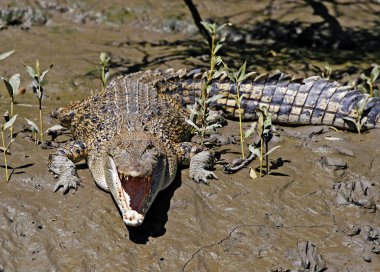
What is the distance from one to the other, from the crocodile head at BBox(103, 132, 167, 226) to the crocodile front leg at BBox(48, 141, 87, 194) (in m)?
0.31

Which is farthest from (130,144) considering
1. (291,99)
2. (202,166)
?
(291,99)

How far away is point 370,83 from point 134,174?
3.65 m

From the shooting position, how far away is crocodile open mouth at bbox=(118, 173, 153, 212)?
4.79 metres

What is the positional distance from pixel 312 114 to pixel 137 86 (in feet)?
6.64

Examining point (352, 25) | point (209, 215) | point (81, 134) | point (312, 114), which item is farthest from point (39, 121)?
point (352, 25)

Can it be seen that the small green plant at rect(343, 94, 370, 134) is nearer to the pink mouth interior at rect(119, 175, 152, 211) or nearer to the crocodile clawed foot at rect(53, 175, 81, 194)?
the pink mouth interior at rect(119, 175, 152, 211)

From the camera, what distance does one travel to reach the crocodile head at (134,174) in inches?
185

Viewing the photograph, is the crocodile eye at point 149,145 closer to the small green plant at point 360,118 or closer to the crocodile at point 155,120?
the crocodile at point 155,120

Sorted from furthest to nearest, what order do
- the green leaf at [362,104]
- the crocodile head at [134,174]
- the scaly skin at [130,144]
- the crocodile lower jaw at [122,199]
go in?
1. the green leaf at [362,104]
2. the scaly skin at [130,144]
3. the crocodile head at [134,174]
4. the crocodile lower jaw at [122,199]

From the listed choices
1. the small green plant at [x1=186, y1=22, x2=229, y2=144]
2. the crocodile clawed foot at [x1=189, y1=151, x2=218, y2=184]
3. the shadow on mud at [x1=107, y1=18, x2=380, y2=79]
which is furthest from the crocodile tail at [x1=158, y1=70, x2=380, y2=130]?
the shadow on mud at [x1=107, y1=18, x2=380, y2=79]

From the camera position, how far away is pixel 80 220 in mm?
4863

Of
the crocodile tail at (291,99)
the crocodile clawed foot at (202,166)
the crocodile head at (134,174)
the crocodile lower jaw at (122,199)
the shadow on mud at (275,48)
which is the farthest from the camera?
the shadow on mud at (275,48)

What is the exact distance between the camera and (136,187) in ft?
16.1

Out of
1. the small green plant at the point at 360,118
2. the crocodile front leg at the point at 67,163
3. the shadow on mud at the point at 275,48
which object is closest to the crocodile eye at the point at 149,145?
the crocodile front leg at the point at 67,163
